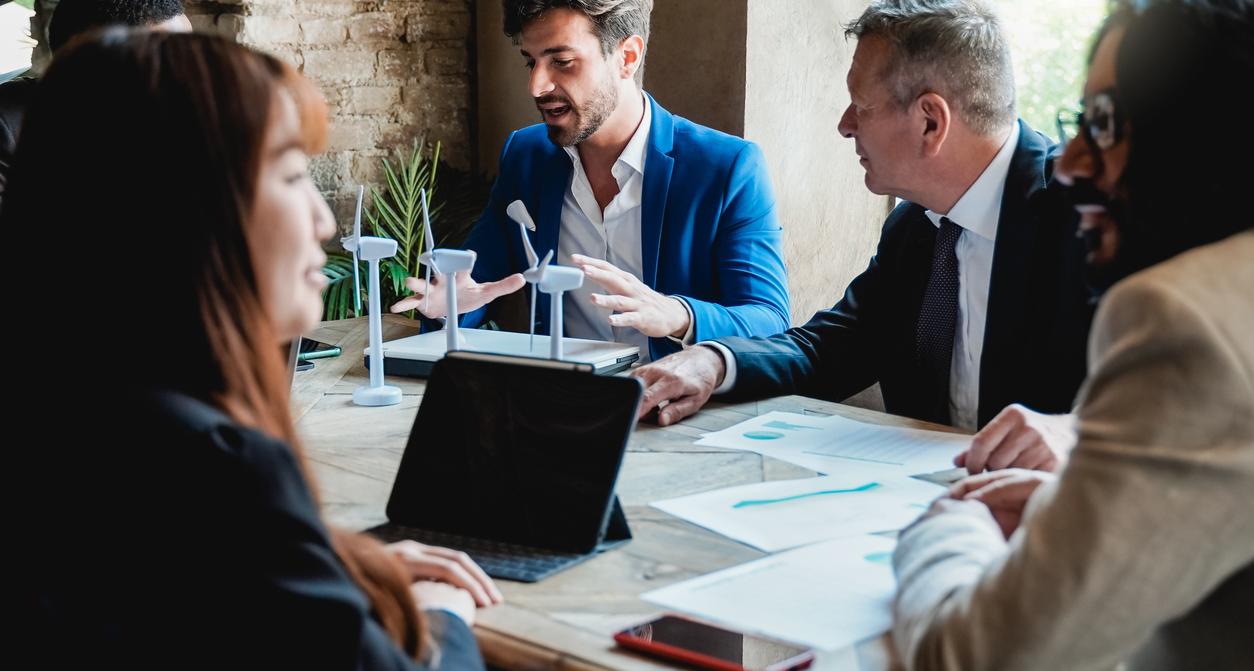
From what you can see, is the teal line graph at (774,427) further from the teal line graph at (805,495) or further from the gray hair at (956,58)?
the gray hair at (956,58)

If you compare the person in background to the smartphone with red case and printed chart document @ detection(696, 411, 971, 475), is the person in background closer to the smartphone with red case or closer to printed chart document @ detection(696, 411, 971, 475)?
printed chart document @ detection(696, 411, 971, 475)

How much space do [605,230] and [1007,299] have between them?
1165 mm

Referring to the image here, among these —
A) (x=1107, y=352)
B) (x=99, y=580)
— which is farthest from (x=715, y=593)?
(x=99, y=580)

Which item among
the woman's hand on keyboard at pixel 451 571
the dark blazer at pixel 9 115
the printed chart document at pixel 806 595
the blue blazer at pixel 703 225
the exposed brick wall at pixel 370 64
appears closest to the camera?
the printed chart document at pixel 806 595

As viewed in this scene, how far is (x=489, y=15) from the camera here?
4676 millimetres

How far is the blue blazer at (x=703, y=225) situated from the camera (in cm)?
294

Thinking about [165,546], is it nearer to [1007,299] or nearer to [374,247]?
[374,247]

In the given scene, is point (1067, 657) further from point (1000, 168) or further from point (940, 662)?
point (1000, 168)

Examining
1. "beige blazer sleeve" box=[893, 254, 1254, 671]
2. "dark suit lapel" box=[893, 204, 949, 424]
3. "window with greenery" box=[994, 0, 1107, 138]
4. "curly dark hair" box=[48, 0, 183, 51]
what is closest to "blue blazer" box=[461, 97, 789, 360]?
"dark suit lapel" box=[893, 204, 949, 424]

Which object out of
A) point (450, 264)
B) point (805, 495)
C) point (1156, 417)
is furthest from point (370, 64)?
point (1156, 417)

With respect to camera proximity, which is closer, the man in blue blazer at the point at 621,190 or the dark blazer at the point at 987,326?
the dark blazer at the point at 987,326

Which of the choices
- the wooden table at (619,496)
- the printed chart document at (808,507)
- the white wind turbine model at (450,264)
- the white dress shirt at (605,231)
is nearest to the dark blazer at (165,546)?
the wooden table at (619,496)

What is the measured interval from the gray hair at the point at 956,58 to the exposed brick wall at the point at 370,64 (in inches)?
95.3

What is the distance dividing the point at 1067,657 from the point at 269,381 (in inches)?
28.7
